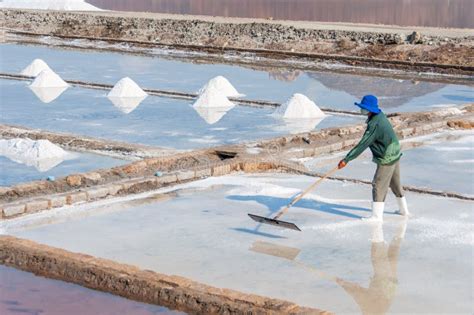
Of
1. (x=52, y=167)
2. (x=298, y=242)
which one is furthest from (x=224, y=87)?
(x=298, y=242)

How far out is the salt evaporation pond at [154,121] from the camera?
7.71 m

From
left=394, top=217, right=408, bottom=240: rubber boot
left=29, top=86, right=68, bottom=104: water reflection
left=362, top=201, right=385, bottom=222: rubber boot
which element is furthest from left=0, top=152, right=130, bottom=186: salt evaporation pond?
left=29, top=86, right=68, bottom=104: water reflection

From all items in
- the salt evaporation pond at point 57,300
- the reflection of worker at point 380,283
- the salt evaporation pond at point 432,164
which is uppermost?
the salt evaporation pond at point 432,164

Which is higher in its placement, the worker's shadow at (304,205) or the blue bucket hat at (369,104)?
the blue bucket hat at (369,104)

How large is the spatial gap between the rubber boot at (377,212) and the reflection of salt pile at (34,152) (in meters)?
2.52

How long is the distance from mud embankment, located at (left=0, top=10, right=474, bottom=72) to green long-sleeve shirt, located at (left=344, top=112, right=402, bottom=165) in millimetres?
8733

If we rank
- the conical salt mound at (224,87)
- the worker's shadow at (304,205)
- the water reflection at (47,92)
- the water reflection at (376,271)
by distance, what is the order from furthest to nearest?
the conical salt mound at (224,87), the water reflection at (47,92), the worker's shadow at (304,205), the water reflection at (376,271)

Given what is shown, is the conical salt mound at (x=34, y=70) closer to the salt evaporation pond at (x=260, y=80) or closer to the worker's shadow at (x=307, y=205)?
the salt evaporation pond at (x=260, y=80)

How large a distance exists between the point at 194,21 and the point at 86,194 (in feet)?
45.6

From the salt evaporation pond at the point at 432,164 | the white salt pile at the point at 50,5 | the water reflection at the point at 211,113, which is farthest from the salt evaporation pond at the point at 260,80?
the white salt pile at the point at 50,5

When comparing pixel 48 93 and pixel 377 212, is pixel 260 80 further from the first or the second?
pixel 377 212

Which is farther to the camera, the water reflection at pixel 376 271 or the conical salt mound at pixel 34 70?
the conical salt mound at pixel 34 70

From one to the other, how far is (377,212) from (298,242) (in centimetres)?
56

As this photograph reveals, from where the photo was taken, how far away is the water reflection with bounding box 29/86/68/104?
9977 mm
